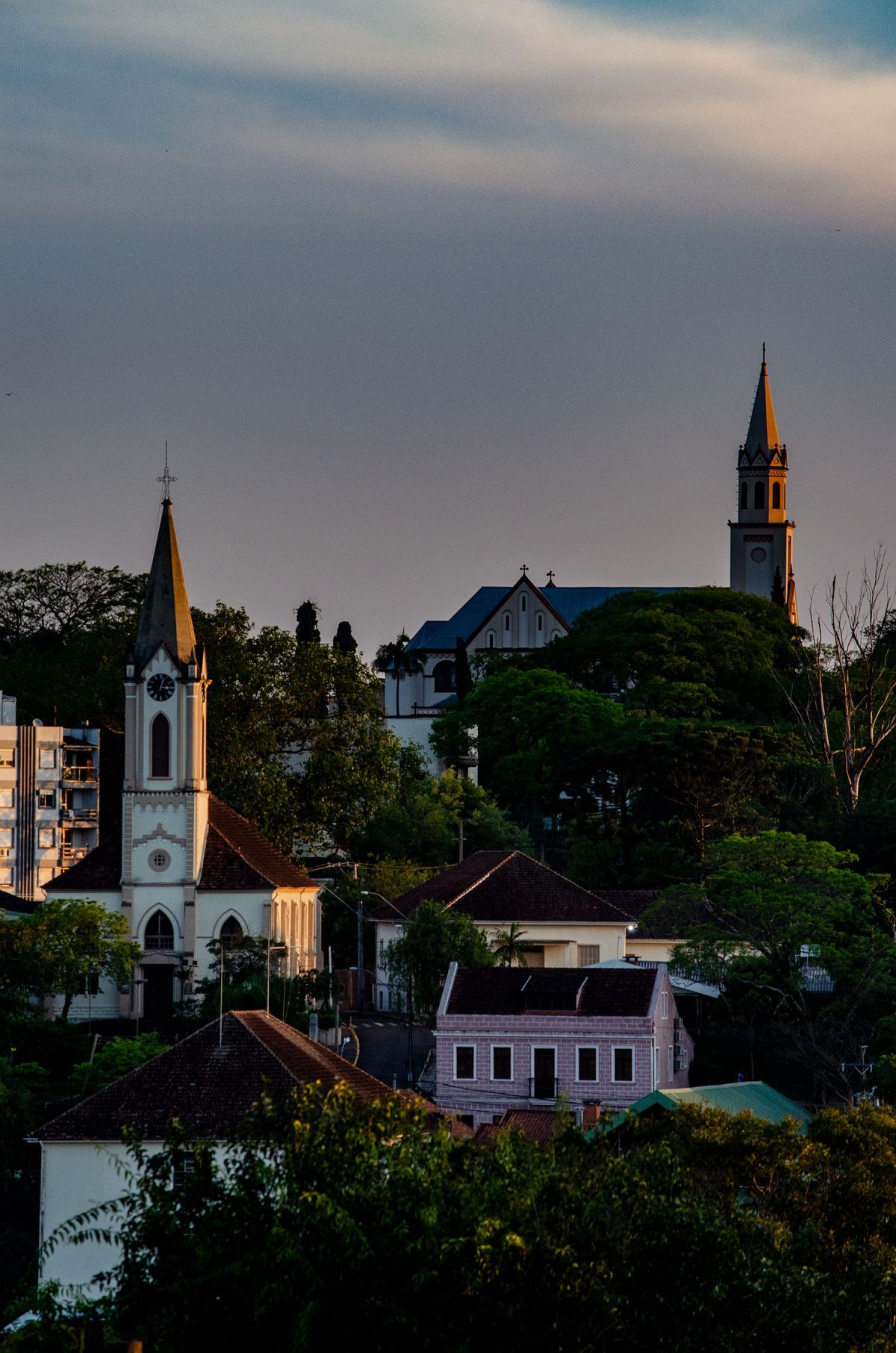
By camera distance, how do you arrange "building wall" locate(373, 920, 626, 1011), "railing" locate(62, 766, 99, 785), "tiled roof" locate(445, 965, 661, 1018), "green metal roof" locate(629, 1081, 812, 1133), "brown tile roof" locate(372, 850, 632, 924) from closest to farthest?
1. "green metal roof" locate(629, 1081, 812, 1133)
2. "tiled roof" locate(445, 965, 661, 1018)
3. "building wall" locate(373, 920, 626, 1011)
4. "brown tile roof" locate(372, 850, 632, 924)
5. "railing" locate(62, 766, 99, 785)

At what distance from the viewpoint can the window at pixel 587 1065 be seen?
5753cm

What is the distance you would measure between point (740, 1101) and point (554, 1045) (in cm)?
696

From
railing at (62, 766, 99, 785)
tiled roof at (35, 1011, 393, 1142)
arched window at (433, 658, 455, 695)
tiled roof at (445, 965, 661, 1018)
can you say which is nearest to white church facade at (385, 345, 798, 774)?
arched window at (433, 658, 455, 695)

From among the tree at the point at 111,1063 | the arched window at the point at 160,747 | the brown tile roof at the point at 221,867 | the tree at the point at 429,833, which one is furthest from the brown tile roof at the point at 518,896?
the tree at the point at 111,1063

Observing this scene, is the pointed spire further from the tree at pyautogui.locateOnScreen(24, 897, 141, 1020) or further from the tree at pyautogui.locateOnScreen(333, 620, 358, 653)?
the tree at pyautogui.locateOnScreen(24, 897, 141, 1020)

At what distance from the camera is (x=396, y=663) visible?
134 metres

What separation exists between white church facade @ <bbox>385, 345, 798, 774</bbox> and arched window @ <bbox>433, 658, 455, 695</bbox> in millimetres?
42

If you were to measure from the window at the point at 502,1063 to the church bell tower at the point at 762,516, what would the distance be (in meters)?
93.3

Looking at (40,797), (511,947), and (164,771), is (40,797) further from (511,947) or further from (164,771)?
(511,947)

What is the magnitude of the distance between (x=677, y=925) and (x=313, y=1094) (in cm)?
3809

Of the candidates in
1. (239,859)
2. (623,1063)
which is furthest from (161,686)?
(623,1063)

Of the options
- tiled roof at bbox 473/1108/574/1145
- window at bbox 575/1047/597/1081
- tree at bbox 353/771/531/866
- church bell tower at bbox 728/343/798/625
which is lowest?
tiled roof at bbox 473/1108/574/1145

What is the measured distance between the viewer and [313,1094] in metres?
30.8

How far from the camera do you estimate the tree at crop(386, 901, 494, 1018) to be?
6488cm
